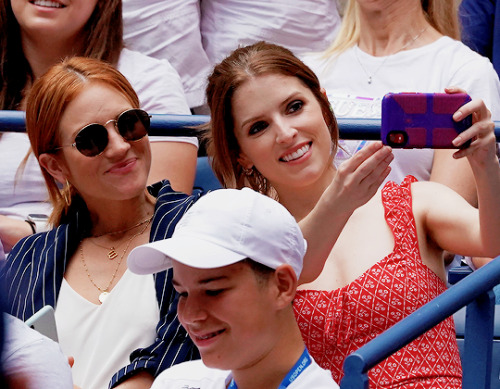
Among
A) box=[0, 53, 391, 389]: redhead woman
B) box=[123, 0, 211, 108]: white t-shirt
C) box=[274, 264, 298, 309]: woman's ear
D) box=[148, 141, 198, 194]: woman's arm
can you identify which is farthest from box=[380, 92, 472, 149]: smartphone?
box=[123, 0, 211, 108]: white t-shirt

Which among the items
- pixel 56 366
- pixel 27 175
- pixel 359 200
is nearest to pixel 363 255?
pixel 359 200

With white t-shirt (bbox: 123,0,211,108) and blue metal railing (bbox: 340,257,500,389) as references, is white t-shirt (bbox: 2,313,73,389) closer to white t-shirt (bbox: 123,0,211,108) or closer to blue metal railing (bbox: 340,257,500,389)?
blue metal railing (bbox: 340,257,500,389)

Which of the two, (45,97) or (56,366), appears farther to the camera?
(45,97)

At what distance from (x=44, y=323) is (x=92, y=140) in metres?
0.69

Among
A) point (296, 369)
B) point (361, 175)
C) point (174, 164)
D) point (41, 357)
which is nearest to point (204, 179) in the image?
point (174, 164)

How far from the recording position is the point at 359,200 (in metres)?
2.17

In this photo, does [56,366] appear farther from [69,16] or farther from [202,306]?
[69,16]

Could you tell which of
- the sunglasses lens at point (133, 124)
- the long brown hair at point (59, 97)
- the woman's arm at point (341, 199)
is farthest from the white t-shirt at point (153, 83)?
the woman's arm at point (341, 199)

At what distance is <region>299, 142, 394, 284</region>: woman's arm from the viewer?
211 cm

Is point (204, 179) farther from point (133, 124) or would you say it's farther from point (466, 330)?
point (466, 330)

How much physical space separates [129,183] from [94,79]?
303mm

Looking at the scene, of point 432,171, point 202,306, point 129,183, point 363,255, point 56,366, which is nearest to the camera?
point 56,366

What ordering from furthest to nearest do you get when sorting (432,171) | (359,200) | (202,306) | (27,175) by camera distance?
1. (27,175)
2. (432,171)
3. (359,200)
4. (202,306)

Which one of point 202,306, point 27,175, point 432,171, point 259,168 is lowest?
point 27,175
